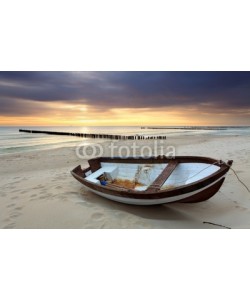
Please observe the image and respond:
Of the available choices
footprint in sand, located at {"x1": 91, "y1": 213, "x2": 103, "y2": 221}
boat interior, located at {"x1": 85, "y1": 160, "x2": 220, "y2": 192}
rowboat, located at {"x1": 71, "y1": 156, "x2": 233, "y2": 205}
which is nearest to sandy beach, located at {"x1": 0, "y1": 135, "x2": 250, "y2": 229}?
footprint in sand, located at {"x1": 91, "y1": 213, "x2": 103, "y2": 221}

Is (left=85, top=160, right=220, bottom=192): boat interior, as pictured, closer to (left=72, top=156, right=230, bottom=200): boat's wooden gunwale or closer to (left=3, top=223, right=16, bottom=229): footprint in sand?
(left=72, top=156, right=230, bottom=200): boat's wooden gunwale

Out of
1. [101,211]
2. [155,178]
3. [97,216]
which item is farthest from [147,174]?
[97,216]

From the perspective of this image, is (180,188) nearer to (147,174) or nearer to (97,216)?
(97,216)

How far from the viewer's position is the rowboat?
12.1 ft

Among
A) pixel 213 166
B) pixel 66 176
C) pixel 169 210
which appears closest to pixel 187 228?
pixel 169 210

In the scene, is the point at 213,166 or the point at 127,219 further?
the point at 213,166

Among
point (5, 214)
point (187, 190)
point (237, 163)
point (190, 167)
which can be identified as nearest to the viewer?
point (187, 190)

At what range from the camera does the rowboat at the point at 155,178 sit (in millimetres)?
3693

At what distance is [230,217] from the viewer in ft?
13.2

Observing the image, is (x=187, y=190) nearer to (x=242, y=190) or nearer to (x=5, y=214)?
(x=242, y=190)

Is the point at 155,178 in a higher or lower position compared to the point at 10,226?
higher

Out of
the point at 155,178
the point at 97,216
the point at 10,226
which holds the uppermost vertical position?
the point at 155,178

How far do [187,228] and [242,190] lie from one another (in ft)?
8.41

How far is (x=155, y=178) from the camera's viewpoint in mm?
5566
